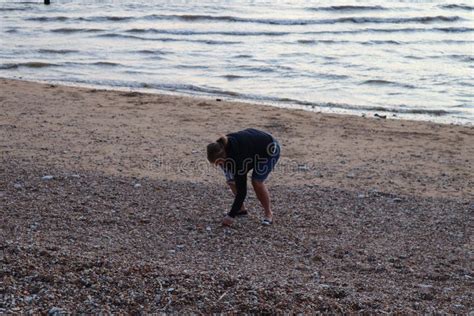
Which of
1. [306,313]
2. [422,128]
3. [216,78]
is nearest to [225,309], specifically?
[306,313]

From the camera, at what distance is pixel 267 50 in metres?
22.2

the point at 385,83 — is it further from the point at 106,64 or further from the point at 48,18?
the point at 48,18

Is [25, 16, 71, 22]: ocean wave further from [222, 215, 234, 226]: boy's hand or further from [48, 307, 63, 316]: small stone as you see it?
[48, 307, 63, 316]: small stone

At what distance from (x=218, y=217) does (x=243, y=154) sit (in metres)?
0.94

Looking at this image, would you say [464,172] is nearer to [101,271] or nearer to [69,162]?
[69,162]

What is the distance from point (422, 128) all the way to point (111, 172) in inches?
227

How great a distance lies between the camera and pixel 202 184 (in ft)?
31.0

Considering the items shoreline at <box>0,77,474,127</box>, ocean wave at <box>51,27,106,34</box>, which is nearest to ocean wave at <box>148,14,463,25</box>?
ocean wave at <box>51,27,106,34</box>

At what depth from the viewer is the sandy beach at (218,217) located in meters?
6.05

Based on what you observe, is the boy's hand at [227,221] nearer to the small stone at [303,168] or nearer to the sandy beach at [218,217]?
the sandy beach at [218,217]

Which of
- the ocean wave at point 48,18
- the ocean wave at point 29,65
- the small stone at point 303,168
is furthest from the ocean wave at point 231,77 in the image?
the ocean wave at point 48,18

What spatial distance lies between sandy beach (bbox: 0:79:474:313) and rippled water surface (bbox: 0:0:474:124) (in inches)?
115

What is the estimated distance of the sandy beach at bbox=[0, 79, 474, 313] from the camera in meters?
6.05

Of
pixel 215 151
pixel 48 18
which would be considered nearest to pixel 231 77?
pixel 215 151
